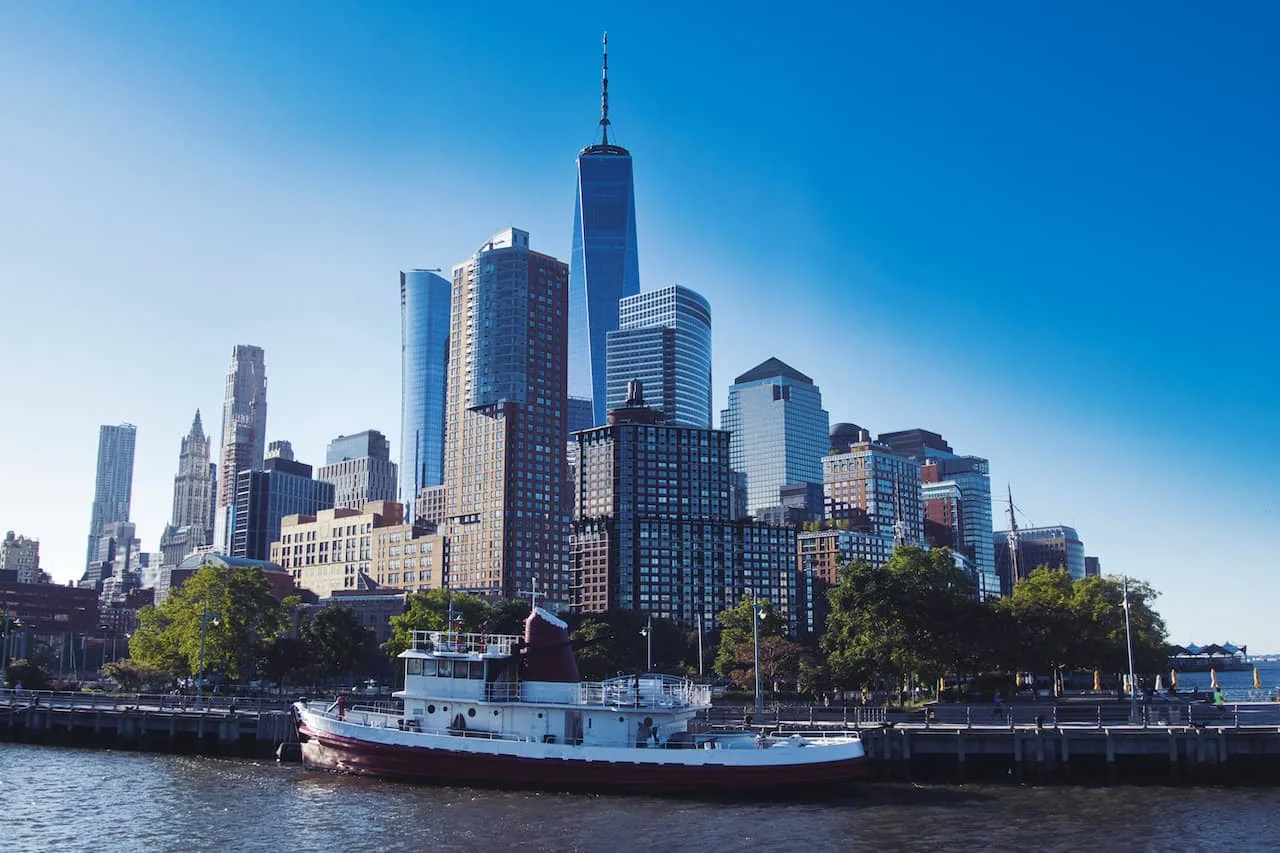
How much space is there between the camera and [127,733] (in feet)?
258

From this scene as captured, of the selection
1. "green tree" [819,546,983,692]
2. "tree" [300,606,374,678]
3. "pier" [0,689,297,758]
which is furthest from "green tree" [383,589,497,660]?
"green tree" [819,546,983,692]

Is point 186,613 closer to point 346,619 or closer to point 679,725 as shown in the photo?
point 346,619

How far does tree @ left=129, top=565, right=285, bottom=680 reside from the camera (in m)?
115

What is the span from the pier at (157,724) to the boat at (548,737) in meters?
8.36

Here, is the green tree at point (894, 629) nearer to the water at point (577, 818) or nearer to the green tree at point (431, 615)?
the water at point (577, 818)

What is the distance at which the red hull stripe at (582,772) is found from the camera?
5903cm

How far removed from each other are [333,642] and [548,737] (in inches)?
2994

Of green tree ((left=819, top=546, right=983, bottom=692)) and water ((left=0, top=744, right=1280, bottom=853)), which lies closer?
water ((left=0, top=744, right=1280, bottom=853))

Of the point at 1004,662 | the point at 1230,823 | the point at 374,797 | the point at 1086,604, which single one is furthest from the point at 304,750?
the point at 1086,604

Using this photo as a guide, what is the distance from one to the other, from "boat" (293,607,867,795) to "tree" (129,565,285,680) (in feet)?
168

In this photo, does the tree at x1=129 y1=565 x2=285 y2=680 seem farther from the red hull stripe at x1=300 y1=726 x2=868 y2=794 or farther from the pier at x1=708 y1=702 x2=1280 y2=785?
the pier at x1=708 y1=702 x2=1280 y2=785

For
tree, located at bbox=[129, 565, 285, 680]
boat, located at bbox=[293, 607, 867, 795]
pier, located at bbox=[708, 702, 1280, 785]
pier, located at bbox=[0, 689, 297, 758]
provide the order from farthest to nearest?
1. tree, located at bbox=[129, 565, 285, 680]
2. pier, located at bbox=[0, 689, 297, 758]
3. pier, located at bbox=[708, 702, 1280, 785]
4. boat, located at bbox=[293, 607, 867, 795]

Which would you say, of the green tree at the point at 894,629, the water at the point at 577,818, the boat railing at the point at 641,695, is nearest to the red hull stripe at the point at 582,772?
the water at the point at 577,818

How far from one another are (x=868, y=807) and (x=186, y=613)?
84.3m
